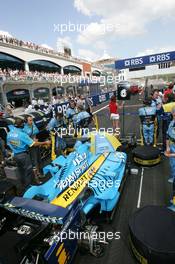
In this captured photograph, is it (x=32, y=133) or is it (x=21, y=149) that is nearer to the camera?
(x=21, y=149)

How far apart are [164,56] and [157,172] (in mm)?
4578

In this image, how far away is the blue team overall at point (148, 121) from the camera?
5.41 m

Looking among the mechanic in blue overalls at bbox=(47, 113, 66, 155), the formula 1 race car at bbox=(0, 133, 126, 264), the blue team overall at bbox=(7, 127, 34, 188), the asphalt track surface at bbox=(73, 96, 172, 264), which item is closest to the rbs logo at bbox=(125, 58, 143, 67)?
the mechanic in blue overalls at bbox=(47, 113, 66, 155)

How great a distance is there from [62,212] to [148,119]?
4.21 meters

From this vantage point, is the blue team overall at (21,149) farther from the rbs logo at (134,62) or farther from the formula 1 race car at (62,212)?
the rbs logo at (134,62)

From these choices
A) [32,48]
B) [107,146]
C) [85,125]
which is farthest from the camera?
[32,48]

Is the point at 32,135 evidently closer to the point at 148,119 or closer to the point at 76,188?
the point at 76,188

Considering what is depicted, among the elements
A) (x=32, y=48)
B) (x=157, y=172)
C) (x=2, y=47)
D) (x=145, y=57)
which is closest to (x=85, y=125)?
(x=157, y=172)

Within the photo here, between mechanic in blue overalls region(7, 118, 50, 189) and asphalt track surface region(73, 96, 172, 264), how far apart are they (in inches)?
84.6

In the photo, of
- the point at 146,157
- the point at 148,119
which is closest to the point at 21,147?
the point at 146,157

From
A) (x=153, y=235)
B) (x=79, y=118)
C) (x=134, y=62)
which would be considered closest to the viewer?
(x=153, y=235)

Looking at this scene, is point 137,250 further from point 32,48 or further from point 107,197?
point 32,48

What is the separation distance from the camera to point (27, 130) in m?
4.74

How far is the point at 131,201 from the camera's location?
11.7 feet
